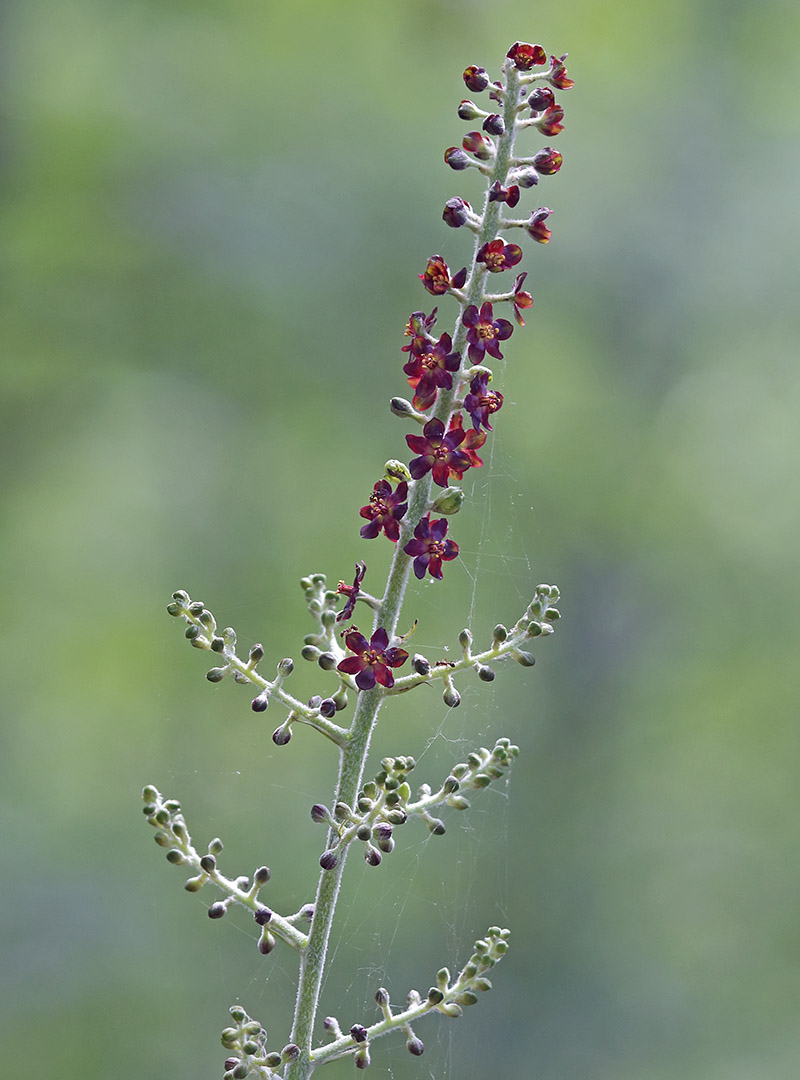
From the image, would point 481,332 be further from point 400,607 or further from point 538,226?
point 400,607

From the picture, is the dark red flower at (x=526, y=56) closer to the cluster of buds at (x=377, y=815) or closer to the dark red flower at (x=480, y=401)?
the dark red flower at (x=480, y=401)

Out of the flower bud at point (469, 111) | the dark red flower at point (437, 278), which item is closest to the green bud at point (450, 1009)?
the dark red flower at point (437, 278)

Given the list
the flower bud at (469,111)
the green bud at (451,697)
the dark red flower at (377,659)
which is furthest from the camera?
the flower bud at (469,111)

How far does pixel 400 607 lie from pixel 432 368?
1.31ft

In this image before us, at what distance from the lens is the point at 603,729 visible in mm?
9617

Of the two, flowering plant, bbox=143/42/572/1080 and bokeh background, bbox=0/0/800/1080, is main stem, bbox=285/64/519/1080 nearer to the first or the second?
flowering plant, bbox=143/42/572/1080

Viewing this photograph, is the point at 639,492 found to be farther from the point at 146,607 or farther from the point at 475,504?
the point at 146,607

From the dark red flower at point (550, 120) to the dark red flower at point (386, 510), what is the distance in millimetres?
705

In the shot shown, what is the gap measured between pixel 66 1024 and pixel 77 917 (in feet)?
2.60

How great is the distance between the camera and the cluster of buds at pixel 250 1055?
5.94 ft

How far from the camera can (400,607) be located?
1.81m

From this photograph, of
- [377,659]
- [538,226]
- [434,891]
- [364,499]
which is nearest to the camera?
[377,659]

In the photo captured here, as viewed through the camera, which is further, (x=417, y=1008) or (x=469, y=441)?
(x=417, y=1008)

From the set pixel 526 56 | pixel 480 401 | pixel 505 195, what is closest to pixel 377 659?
pixel 480 401
